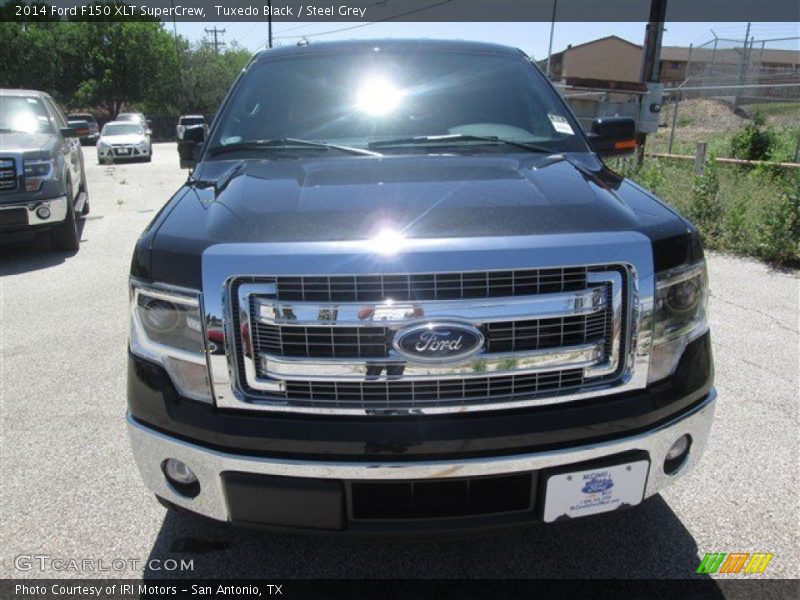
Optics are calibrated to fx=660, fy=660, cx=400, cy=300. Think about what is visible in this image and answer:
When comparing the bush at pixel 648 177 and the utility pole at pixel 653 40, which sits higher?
the utility pole at pixel 653 40

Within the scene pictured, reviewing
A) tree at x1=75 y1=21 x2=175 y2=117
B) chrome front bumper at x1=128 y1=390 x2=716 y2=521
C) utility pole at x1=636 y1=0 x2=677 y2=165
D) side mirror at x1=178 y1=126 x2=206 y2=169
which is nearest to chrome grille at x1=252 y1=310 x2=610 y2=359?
chrome front bumper at x1=128 y1=390 x2=716 y2=521

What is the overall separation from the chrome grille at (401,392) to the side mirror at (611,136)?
6.14 feet

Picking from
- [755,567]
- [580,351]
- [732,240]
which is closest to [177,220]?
[580,351]

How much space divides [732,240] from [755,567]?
541cm

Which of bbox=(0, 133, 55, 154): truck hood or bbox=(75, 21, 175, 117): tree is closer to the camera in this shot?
bbox=(0, 133, 55, 154): truck hood

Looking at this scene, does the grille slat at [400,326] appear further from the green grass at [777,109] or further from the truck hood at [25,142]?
the green grass at [777,109]

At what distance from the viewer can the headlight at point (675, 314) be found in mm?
1950

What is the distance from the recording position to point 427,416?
1873 mm

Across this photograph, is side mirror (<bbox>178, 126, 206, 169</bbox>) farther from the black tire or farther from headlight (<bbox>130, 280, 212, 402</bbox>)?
the black tire

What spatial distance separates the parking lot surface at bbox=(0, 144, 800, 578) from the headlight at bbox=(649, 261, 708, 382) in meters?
0.54

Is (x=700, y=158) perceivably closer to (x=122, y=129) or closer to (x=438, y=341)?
(x=438, y=341)

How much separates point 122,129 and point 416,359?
24.3 meters

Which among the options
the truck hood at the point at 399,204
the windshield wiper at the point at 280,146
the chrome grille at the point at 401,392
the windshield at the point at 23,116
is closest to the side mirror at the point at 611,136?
the truck hood at the point at 399,204

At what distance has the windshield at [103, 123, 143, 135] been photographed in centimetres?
2284
